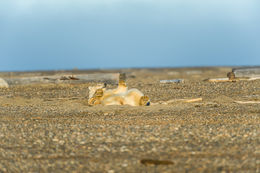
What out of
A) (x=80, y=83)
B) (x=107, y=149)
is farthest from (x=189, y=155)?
(x=80, y=83)

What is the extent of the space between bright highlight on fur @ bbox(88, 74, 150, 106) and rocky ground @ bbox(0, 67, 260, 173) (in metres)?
0.49

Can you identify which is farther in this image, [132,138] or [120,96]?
[120,96]

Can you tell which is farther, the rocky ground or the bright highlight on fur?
the bright highlight on fur

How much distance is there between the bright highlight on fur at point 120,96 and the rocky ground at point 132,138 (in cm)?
49

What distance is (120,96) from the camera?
1593 cm

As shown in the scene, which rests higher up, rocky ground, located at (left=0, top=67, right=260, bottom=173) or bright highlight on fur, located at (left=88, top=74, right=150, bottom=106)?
bright highlight on fur, located at (left=88, top=74, right=150, bottom=106)

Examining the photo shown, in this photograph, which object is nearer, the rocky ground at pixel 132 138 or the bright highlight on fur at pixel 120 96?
the rocky ground at pixel 132 138

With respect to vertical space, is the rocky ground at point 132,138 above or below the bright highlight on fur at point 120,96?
below

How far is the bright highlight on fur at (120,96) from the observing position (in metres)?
15.7

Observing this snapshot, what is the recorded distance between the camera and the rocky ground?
7.85 metres

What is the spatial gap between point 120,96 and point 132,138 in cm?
616

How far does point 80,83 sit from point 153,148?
19.2 meters

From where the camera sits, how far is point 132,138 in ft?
32.2

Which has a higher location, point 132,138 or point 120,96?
point 120,96
